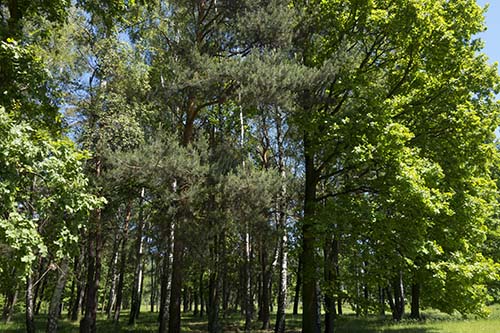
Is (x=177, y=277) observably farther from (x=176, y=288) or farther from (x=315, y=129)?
(x=315, y=129)

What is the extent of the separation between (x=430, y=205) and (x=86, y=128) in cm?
1105

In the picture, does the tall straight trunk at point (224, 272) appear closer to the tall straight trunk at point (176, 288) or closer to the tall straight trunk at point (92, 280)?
the tall straight trunk at point (176, 288)

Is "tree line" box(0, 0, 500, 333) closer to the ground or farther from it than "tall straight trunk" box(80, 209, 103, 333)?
farther from it

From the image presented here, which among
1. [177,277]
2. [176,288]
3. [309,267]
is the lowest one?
[176,288]

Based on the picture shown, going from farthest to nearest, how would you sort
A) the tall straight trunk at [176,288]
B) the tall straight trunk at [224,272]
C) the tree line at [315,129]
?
the tall straight trunk at [224,272], the tall straight trunk at [176,288], the tree line at [315,129]

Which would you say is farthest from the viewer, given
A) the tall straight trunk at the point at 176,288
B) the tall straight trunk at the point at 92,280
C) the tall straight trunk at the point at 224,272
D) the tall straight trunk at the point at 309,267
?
the tall straight trunk at the point at 224,272

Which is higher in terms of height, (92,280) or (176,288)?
(92,280)

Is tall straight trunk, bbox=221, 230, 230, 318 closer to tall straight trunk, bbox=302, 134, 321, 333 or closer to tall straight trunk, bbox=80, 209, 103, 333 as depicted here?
tall straight trunk, bbox=302, 134, 321, 333

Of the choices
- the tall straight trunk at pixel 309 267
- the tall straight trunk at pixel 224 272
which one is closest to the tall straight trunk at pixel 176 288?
the tall straight trunk at pixel 224 272

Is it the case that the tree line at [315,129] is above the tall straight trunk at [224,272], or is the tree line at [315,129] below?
above

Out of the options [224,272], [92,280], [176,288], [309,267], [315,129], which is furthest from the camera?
[224,272]

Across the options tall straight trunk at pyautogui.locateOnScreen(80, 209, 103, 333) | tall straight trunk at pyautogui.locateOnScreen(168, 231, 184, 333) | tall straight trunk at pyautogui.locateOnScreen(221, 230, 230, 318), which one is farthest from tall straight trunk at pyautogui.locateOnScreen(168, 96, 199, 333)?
tall straight trunk at pyautogui.locateOnScreen(80, 209, 103, 333)

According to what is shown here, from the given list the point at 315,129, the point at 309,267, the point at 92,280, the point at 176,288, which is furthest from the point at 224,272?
the point at 315,129

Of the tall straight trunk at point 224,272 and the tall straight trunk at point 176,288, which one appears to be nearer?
the tall straight trunk at point 176,288
